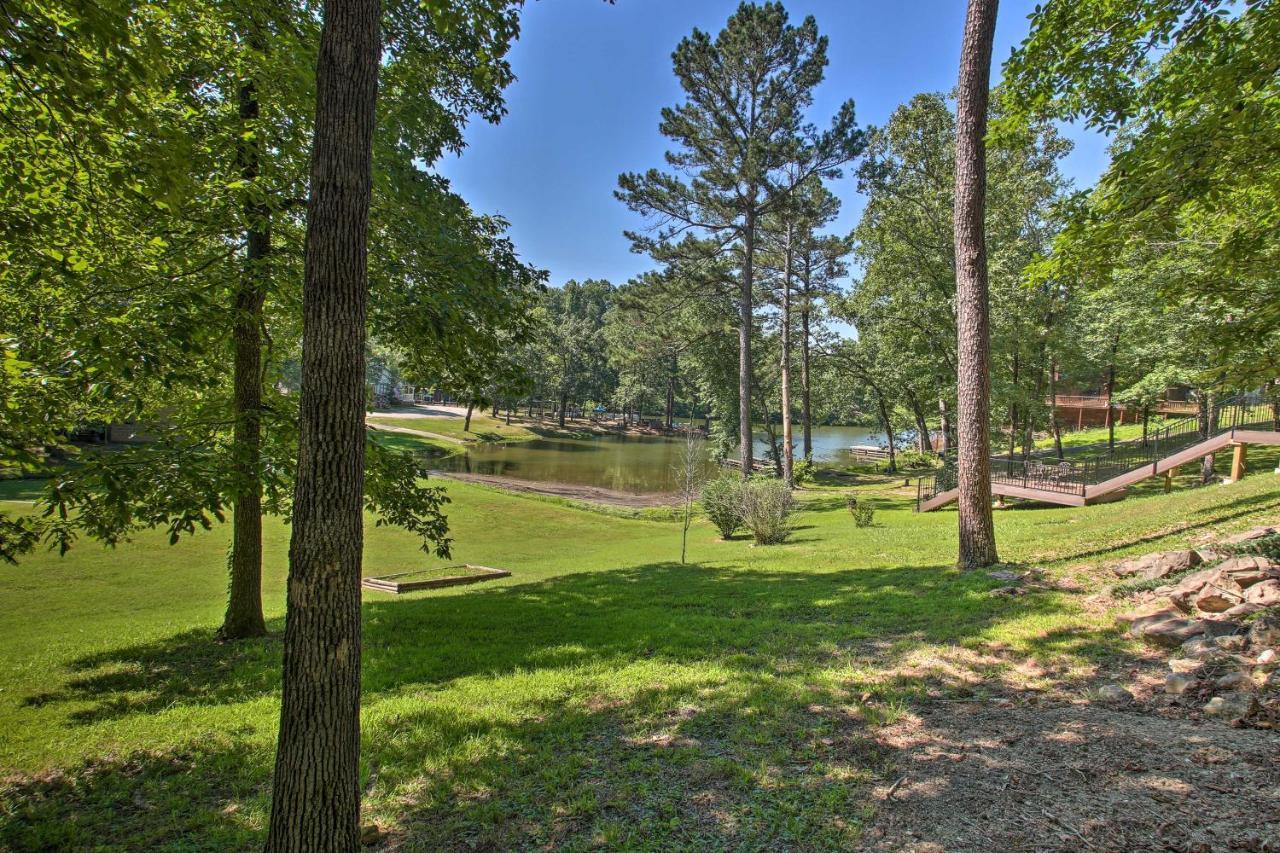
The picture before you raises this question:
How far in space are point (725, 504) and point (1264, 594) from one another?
1254 cm

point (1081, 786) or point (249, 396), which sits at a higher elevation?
point (249, 396)

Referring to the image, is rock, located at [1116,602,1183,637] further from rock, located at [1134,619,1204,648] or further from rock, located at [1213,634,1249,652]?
rock, located at [1213,634,1249,652]

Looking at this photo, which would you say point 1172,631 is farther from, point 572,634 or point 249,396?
point 249,396

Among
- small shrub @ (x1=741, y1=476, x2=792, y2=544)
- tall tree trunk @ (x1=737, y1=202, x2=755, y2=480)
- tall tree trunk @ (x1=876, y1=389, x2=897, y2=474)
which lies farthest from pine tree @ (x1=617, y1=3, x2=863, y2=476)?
tall tree trunk @ (x1=876, y1=389, x2=897, y2=474)

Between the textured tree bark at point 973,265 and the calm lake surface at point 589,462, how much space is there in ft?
45.1

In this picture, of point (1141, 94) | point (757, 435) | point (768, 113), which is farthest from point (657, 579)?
point (757, 435)

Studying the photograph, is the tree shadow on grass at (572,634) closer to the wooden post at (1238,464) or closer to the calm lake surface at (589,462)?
the wooden post at (1238,464)

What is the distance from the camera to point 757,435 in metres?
53.2

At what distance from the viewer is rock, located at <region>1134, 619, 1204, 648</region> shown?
4.59 metres

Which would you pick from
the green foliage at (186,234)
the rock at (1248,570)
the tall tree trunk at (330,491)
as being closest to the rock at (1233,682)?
the rock at (1248,570)

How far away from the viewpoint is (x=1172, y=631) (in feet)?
15.3

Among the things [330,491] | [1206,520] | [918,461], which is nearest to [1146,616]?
[1206,520]

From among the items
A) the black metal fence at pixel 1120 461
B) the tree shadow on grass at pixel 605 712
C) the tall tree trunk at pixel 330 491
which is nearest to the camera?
the tall tree trunk at pixel 330 491

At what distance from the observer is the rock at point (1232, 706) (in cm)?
339
